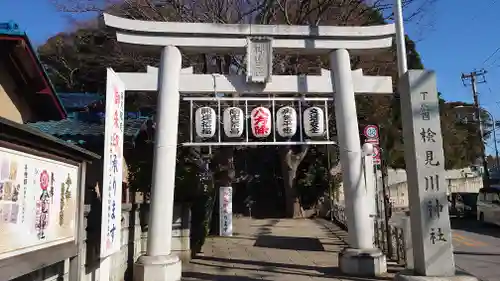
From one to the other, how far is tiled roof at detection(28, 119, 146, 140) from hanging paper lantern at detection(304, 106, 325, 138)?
518cm

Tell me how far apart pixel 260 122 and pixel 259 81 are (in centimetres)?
92

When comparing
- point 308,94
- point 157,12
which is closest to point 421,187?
point 308,94

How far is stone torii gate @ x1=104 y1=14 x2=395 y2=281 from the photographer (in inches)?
347

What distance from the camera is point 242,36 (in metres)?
9.53

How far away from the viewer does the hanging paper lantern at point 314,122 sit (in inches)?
374

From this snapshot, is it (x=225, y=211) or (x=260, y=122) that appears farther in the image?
(x=225, y=211)

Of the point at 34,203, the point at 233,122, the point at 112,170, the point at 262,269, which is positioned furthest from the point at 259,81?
the point at 34,203

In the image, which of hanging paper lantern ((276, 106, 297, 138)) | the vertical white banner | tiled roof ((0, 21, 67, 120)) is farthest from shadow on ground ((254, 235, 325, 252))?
tiled roof ((0, 21, 67, 120))

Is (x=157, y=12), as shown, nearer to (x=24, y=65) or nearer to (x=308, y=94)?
(x=24, y=65)

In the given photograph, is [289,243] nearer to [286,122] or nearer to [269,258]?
[269,258]

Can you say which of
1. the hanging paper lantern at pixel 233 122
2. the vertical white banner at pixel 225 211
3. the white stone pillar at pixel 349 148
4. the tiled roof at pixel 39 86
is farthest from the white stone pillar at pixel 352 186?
the vertical white banner at pixel 225 211

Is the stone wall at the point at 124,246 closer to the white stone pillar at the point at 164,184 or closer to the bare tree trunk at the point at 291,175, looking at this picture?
the white stone pillar at the point at 164,184

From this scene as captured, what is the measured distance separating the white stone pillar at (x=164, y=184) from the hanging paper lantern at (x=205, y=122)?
51 centimetres

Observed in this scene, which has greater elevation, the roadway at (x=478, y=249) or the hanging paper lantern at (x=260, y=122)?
the hanging paper lantern at (x=260, y=122)
